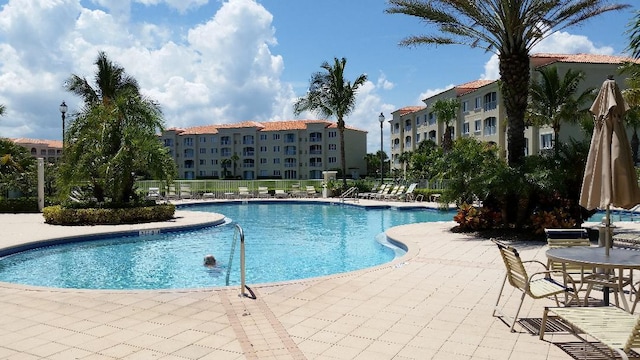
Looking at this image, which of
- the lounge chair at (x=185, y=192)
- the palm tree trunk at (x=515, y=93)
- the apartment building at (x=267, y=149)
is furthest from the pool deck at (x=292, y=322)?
the apartment building at (x=267, y=149)

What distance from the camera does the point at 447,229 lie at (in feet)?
48.0

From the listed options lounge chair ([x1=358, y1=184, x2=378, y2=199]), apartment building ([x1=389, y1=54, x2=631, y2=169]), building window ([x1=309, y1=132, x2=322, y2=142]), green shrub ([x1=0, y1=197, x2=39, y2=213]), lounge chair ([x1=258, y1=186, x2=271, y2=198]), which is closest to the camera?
green shrub ([x1=0, y1=197, x2=39, y2=213])

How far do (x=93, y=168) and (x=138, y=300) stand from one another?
510 inches

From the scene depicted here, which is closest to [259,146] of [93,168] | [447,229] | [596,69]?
[596,69]

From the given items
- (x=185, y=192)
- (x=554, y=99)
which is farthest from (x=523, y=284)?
(x=554, y=99)

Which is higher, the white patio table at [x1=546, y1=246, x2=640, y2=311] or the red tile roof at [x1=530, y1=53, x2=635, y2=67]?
the red tile roof at [x1=530, y1=53, x2=635, y2=67]

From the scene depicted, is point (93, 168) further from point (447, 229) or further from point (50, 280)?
point (447, 229)

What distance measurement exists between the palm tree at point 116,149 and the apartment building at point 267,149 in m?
56.8

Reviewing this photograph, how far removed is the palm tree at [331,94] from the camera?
33.5 m

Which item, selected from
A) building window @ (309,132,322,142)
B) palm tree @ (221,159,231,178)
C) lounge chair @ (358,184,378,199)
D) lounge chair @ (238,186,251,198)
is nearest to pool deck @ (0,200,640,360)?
lounge chair @ (358,184,378,199)

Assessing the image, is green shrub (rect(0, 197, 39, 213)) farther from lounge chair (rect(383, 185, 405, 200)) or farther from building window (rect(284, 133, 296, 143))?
building window (rect(284, 133, 296, 143))

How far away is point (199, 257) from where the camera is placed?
39.6 ft

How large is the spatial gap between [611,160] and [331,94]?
1128 inches

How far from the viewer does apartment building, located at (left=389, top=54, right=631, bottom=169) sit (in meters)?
39.5
